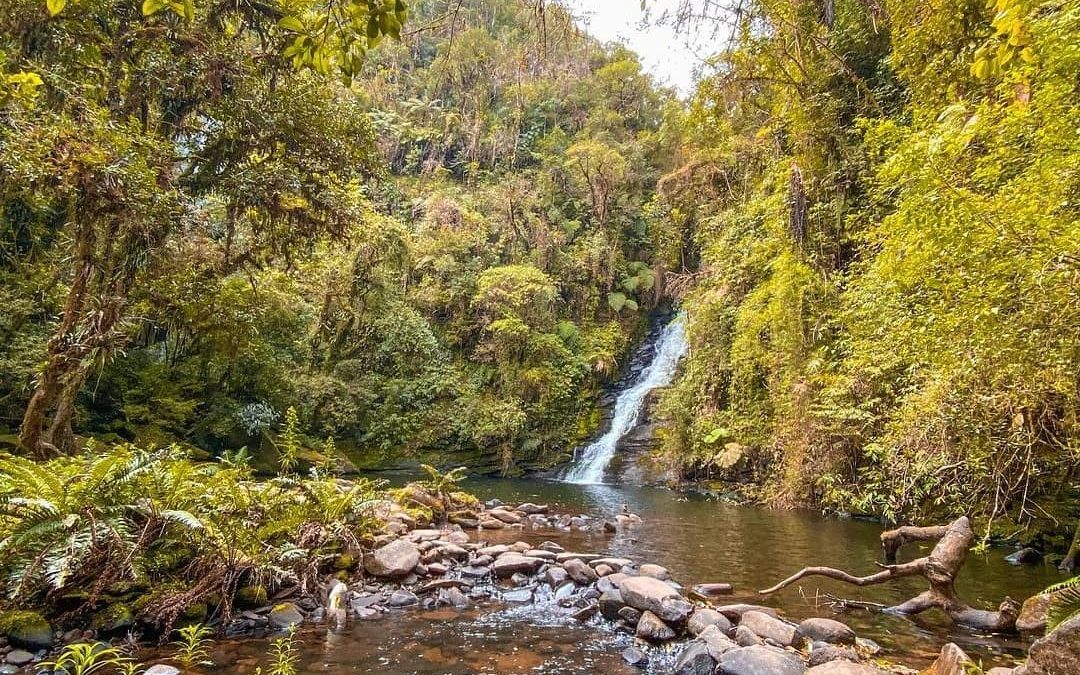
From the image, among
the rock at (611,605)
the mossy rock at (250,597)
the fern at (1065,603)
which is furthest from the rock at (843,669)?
the mossy rock at (250,597)

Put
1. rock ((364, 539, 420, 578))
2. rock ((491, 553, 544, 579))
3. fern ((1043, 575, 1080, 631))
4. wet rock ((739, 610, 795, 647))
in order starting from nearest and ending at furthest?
fern ((1043, 575, 1080, 631))
wet rock ((739, 610, 795, 647))
rock ((364, 539, 420, 578))
rock ((491, 553, 544, 579))

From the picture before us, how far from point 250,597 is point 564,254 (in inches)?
780

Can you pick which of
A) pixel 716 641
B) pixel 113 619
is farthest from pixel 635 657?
pixel 113 619

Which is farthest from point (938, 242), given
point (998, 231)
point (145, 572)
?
point (145, 572)

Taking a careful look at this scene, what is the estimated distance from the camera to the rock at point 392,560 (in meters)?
5.62

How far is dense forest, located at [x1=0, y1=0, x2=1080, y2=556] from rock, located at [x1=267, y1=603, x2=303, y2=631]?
11.8ft

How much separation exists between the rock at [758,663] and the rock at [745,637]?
27 cm

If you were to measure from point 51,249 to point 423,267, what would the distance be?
11.1 meters

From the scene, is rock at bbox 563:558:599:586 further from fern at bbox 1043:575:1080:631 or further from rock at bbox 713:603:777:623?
fern at bbox 1043:575:1080:631

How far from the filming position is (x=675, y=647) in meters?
4.25

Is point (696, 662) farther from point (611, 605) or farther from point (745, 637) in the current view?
point (611, 605)

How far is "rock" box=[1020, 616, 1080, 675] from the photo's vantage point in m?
2.63

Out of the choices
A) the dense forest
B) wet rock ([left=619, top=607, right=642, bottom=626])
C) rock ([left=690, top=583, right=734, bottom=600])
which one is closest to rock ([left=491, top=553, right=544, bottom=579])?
wet rock ([left=619, top=607, right=642, bottom=626])

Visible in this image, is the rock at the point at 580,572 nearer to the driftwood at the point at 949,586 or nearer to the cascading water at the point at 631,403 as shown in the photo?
the driftwood at the point at 949,586
